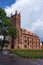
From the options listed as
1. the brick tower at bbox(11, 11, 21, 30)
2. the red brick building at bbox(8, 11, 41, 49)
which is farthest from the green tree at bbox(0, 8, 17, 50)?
the brick tower at bbox(11, 11, 21, 30)

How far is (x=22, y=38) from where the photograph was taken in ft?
344

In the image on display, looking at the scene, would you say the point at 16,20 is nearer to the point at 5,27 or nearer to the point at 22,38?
the point at 22,38

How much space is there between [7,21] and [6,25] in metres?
1.37

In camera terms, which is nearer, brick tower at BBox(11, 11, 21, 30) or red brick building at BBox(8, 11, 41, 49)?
red brick building at BBox(8, 11, 41, 49)

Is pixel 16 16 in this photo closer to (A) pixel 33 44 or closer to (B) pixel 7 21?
(A) pixel 33 44

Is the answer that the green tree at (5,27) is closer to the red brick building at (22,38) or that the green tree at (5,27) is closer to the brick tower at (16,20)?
the red brick building at (22,38)

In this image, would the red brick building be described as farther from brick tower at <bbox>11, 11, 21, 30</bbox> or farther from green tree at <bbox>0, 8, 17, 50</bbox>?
green tree at <bbox>0, 8, 17, 50</bbox>

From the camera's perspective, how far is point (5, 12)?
5947 centimetres

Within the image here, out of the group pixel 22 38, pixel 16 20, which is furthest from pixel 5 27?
pixel 22 38

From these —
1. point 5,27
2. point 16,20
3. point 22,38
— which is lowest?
point 22,38

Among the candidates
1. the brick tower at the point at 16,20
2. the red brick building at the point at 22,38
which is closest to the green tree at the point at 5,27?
the red brick building at the point at 22,38

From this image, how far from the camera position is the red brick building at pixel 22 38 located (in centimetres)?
10162

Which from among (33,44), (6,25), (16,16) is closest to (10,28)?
(6,25)

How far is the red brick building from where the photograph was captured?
102m
